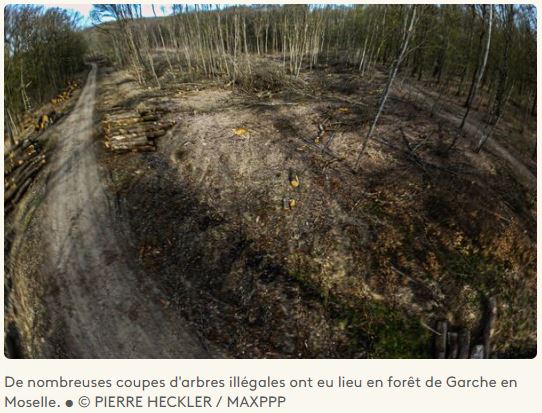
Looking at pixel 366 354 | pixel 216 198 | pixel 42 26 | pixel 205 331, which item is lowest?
pixel 366 354

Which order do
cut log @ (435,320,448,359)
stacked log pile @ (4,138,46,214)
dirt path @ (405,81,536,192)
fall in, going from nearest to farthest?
cut log @ (435,320,448,359), stacked log pile @ (4,138,46,214), dirt path @ (405,81,536,192)

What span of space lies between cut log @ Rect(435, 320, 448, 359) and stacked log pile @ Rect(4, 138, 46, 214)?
13.6m

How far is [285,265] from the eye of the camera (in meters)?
8.52

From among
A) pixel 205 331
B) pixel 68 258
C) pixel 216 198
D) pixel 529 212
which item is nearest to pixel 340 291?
pixel 205 331

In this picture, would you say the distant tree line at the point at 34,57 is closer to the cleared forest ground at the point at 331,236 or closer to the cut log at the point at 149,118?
the cut log at the point at 149,118

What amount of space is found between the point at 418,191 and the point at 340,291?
470 cm

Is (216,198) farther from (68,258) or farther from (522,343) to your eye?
(522,343)

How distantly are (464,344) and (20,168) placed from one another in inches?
643

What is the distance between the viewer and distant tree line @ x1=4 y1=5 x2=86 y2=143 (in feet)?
47.4

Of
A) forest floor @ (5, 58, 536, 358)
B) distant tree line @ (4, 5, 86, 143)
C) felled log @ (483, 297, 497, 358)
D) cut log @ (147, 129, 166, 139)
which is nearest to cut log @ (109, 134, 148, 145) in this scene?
cut log @ (147, 129, 166, 139)

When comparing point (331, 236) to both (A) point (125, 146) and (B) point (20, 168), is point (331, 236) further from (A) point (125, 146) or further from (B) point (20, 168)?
(B) point (20, 168)

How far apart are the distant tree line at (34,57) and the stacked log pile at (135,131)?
14.8ft

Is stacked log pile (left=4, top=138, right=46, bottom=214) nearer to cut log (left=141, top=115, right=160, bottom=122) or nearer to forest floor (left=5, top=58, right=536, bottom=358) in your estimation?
forest floor (left=5, top=58, right=536, bottom=358)

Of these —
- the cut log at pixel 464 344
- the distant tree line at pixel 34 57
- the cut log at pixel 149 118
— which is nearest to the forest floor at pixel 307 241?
the cut log at pixel 464 344
